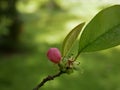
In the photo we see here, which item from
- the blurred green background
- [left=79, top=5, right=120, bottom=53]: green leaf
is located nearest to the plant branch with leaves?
[left=79, top=5, right=120, bottom=53]: green leaf

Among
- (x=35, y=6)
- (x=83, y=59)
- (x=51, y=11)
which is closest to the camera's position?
(x=83, y=59)

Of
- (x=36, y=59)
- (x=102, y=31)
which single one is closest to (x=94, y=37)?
(x=102, y=31)

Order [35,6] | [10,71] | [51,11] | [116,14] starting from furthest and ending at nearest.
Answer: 1. [51,11]
2. [35,6]
3. [10,71]
4. [116,14]

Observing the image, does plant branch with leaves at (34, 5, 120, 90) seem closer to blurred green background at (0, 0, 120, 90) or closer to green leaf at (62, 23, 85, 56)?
green leaf at (62, 23, 85, 56)

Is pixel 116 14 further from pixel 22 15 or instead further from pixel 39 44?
pixel 39 44

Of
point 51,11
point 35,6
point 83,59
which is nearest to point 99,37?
point 83,59

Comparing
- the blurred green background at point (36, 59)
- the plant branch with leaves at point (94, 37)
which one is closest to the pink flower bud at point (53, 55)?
the plant branch with leaves at point (94, 37)

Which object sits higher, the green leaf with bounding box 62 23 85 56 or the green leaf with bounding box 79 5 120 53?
the green leaf with bounding box 62 23 85 56
